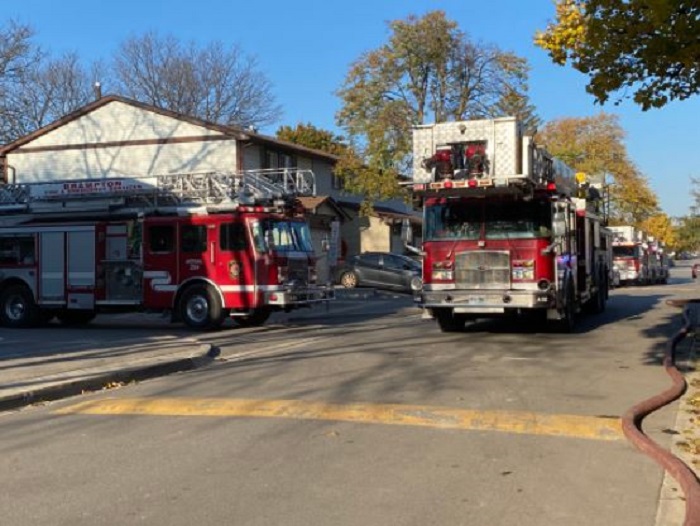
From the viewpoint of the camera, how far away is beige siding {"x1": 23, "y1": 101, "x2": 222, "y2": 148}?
33219 millimetres

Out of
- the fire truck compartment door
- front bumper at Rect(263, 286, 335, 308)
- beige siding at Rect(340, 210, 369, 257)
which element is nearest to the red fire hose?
front bumper at Rect(263, 286, 335, 308)

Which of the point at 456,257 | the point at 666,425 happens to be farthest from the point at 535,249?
the point at 666,425

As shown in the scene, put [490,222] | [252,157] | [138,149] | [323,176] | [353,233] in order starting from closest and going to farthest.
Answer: [490,222], [252,157], [138,149], [323,176], [353,233]

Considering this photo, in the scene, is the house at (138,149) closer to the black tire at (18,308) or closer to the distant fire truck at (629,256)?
the black tire at (18,308)

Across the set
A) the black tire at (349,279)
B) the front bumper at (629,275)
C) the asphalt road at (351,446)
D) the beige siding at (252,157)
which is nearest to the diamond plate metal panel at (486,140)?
the asphalt road at (351,446)

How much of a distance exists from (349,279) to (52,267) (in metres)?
13.3

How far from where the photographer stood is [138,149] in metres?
33.9

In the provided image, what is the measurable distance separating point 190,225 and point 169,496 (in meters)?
12.8

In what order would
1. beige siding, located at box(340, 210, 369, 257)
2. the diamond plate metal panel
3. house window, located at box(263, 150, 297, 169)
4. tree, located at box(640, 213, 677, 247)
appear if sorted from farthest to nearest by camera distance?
tree, located at box(640, 213, 677, 247), beige siding, located at box(340, 210, 369, 257), house window, located at box(263, 150, 297, 169), the diamond plate metal panel

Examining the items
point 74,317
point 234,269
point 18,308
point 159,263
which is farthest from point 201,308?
point 18,308

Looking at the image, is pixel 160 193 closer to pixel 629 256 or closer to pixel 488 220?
pixel 488 220

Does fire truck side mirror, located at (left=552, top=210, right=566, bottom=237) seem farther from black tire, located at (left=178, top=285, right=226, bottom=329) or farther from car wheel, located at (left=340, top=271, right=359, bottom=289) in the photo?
car wheel, located at (left=340, top=271, right=359, bottom=289)

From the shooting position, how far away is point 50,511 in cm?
515

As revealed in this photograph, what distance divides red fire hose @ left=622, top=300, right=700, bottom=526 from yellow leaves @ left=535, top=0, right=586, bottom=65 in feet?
14.4
